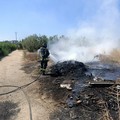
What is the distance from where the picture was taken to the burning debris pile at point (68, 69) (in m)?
15.3

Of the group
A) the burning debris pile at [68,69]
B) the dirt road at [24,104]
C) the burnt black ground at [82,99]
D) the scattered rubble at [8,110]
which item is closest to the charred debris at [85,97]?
the burnt black ground at [82,99]

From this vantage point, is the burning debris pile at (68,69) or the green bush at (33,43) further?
the green bush at (33,43)

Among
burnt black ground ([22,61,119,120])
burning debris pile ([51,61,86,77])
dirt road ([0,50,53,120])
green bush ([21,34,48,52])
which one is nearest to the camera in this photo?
burnt black ground ([22,61,119,120])

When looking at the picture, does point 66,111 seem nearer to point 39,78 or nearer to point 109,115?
point 109,115

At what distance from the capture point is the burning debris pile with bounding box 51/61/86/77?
1526 cm

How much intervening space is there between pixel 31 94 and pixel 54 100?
1.56 meters

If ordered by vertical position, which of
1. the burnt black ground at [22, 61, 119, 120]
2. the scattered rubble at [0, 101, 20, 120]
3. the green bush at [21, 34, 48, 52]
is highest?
the green bush at [21, 34, 48, 52]

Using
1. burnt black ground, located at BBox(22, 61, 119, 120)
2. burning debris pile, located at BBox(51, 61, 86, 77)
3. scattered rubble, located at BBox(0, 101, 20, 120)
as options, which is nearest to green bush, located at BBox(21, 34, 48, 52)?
burning debris pile, located at BBox(51, 61, 86, 77)

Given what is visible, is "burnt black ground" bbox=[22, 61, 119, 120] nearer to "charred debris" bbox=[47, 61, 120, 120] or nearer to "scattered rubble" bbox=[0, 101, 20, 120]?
"charred debris" bbox=[47, 61, 120, 120]

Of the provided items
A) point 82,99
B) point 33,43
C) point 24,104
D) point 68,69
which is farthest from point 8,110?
point 33,43

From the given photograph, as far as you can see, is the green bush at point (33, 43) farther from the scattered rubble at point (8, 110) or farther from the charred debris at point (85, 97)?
the scattered rubble at point (8, 110)

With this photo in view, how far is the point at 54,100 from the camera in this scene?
11156 mm

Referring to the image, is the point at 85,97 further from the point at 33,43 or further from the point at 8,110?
the point at 33,43

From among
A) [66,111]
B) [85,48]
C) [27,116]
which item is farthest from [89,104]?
[85,48]
